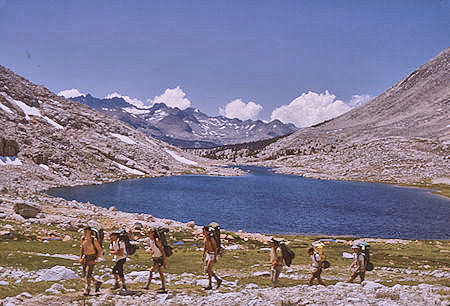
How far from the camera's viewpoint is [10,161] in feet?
284

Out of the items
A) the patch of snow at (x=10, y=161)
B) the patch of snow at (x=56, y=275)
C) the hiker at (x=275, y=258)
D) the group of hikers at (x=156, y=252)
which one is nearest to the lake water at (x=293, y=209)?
the patch of snow at (x=10, y=161)

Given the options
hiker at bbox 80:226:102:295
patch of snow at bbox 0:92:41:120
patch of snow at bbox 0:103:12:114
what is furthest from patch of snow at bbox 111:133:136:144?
hiker at bbox 80:226:102:295

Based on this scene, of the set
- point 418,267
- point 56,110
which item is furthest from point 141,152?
point 418,267

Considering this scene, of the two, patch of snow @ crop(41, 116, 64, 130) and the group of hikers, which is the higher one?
patch of snow @ crop(41, 116, 64, 130)

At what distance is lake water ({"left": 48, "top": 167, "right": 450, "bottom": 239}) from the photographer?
2361 inches

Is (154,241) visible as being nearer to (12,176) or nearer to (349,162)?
(12,176)

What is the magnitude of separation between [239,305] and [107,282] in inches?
341

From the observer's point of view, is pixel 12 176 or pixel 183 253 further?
pixel 12 176

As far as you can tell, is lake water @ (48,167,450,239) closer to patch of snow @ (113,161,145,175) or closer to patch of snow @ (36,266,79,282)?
patch of snow @ (113,161,145,175)

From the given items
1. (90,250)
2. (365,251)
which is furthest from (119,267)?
(365,251)

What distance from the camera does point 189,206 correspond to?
76312 mm

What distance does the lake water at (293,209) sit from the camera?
60.0 meters

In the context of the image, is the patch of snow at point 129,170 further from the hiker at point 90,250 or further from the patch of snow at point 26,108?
the hiker at point 90,250

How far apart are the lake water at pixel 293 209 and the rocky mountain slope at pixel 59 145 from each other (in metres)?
11.7
